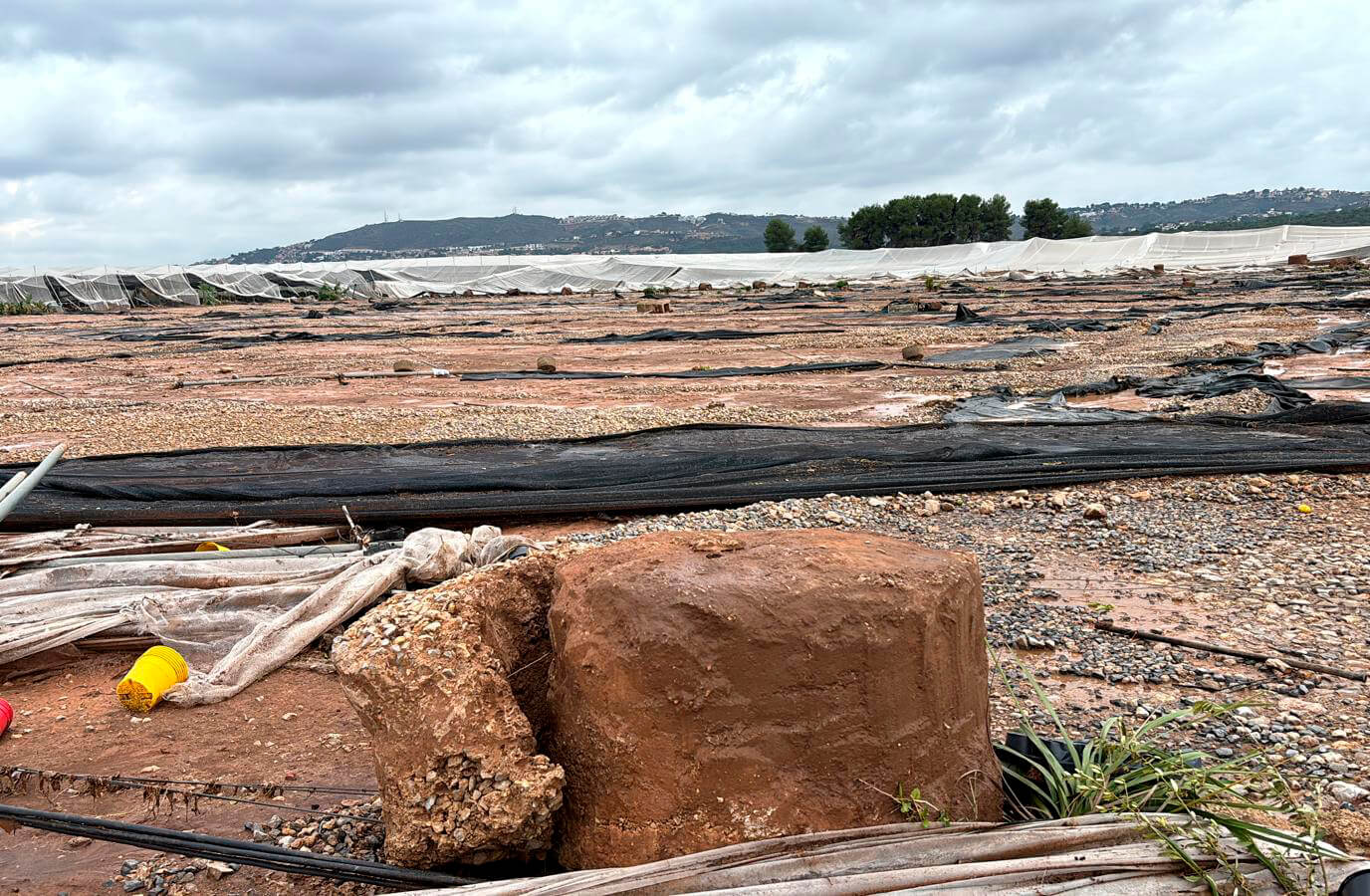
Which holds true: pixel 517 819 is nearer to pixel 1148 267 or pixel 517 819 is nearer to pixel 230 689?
pixel 230 689

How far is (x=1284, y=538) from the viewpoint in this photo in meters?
5.87

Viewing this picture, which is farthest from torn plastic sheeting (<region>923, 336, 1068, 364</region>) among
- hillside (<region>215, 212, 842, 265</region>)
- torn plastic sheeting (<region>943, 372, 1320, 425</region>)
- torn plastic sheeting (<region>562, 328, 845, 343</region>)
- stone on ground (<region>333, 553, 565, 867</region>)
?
hillside (<region>215, 212, 842, 265</region>)

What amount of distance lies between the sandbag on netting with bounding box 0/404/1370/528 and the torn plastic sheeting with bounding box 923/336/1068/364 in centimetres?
693

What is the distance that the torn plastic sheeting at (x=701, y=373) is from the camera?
14758 mm

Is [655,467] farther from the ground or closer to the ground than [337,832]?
farther from the ground

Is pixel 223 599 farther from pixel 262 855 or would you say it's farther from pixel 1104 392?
pixel 1104 392

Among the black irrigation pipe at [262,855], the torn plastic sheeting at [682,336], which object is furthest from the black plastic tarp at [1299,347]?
the black irrigation pipe at [262,855]

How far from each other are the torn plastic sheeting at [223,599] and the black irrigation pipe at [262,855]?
155 cm

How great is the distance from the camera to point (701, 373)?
14898 millimetres

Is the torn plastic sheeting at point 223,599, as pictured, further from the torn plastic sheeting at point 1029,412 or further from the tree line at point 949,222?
the tree line at point 949,222

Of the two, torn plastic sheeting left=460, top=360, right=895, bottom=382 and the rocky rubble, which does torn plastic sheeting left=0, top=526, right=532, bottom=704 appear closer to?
the rocky rubble

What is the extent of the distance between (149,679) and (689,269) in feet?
158

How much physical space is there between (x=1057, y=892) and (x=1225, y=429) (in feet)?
23.8

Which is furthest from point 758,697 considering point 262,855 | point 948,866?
point 262,855
